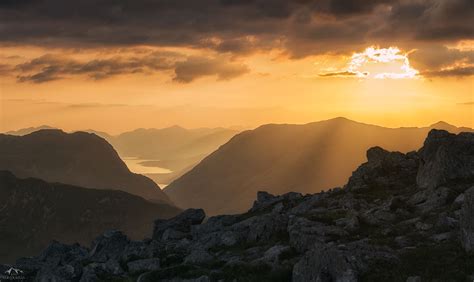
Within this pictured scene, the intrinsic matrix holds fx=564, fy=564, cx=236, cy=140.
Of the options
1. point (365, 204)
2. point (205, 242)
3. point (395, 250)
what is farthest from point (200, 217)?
point (395, 250)

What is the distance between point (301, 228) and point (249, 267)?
9006 millimetres

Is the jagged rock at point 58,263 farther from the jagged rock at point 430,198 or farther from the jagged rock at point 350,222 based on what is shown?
the jagged rock at point 430,198

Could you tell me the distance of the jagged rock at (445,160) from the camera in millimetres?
62500

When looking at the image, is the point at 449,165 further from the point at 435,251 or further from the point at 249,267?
the point at 249,267

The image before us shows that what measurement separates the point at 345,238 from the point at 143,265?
23351 mm

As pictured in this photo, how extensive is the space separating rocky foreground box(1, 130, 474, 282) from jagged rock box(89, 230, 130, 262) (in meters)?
0.18

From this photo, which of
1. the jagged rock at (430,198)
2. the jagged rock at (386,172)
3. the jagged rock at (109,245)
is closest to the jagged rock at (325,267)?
the jagged rock at (430,198)

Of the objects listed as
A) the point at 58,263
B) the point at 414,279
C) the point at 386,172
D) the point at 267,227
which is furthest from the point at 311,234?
the point at 58,263

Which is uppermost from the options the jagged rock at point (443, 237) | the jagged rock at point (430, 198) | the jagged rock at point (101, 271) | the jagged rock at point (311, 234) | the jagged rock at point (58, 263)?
the jagged rock at point (430, 198)

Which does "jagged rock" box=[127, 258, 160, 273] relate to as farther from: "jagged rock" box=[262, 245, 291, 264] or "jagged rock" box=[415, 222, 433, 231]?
"jagged rock" box=[415, 222, 433, 231]

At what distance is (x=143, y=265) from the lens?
201ft

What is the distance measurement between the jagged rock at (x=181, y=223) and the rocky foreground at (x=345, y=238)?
183 mm

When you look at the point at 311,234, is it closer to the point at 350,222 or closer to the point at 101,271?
the point at 350,222

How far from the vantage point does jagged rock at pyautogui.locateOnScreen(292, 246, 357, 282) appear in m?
37.0
